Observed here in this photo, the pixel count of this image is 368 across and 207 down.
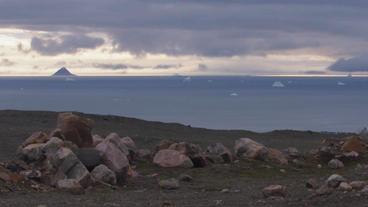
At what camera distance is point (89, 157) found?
698 inches

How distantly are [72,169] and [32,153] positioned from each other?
2079 millimetres

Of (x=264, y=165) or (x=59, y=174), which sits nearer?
(x=59, y=174)

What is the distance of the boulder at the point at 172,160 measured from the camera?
19.8 m

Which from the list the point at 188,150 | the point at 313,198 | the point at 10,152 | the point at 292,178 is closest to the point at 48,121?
the point at 10,152

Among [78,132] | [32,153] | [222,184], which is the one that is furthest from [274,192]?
[78,132]

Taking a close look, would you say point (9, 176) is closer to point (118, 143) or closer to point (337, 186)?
point (118, 143)

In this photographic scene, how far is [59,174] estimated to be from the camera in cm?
1692

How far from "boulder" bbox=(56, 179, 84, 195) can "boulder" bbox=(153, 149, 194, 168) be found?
12.2 ft

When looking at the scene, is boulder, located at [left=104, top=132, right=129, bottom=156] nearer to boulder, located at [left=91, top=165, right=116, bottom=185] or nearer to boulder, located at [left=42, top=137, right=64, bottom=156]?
boulder, located at [left=42, top=137, right=64, bottom=156]

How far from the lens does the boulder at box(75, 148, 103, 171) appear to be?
17.6 m

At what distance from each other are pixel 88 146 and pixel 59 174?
2.63 m

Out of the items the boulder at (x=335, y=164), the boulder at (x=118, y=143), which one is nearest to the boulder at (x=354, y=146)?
the boulder at (x=335, y=164)

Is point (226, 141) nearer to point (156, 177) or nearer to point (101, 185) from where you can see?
point (156, 177)

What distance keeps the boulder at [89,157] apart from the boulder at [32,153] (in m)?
1.03
